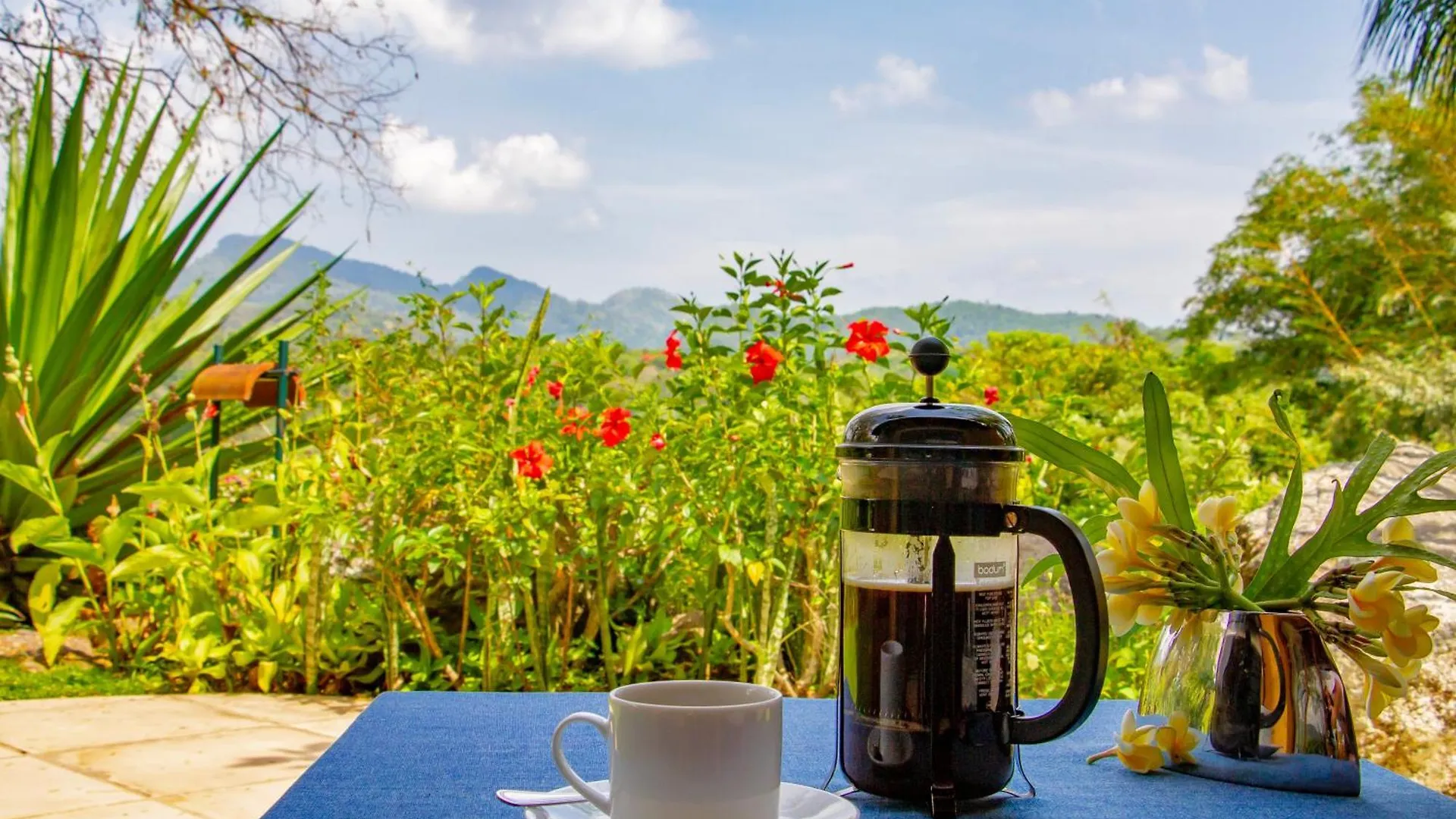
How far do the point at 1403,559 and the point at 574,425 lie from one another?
1.90 metres

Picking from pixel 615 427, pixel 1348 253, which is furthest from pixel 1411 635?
pixel 1348 253

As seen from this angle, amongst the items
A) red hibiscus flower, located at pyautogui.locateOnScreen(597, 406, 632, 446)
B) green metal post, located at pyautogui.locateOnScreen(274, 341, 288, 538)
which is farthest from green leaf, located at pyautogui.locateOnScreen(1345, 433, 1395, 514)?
green metal post, located at pyautogui.locateOnScreen(274, 341, 288, 538)

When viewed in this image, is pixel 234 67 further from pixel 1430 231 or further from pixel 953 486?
pixel 1430 231

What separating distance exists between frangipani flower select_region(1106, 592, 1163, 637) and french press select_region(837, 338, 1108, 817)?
0.46 ft

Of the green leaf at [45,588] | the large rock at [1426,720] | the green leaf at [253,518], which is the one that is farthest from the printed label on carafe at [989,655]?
the green leaf at [45,588]

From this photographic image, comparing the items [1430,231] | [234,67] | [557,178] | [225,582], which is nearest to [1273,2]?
[1430,231]

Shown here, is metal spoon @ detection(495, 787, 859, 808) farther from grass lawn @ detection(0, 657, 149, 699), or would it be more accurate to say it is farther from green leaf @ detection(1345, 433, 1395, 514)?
grass lawn @ detection(0, 657, 149, 699)

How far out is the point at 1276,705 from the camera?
87 centimetres

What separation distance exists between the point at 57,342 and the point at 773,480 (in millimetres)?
3019

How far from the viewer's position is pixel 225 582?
3211mm

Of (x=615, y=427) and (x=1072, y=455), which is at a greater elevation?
(x=615, y=427)

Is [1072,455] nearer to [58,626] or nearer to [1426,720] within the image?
[1426,720]

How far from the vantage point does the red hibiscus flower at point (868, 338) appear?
94.3 inches

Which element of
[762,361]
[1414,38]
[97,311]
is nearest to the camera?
[762,361]
